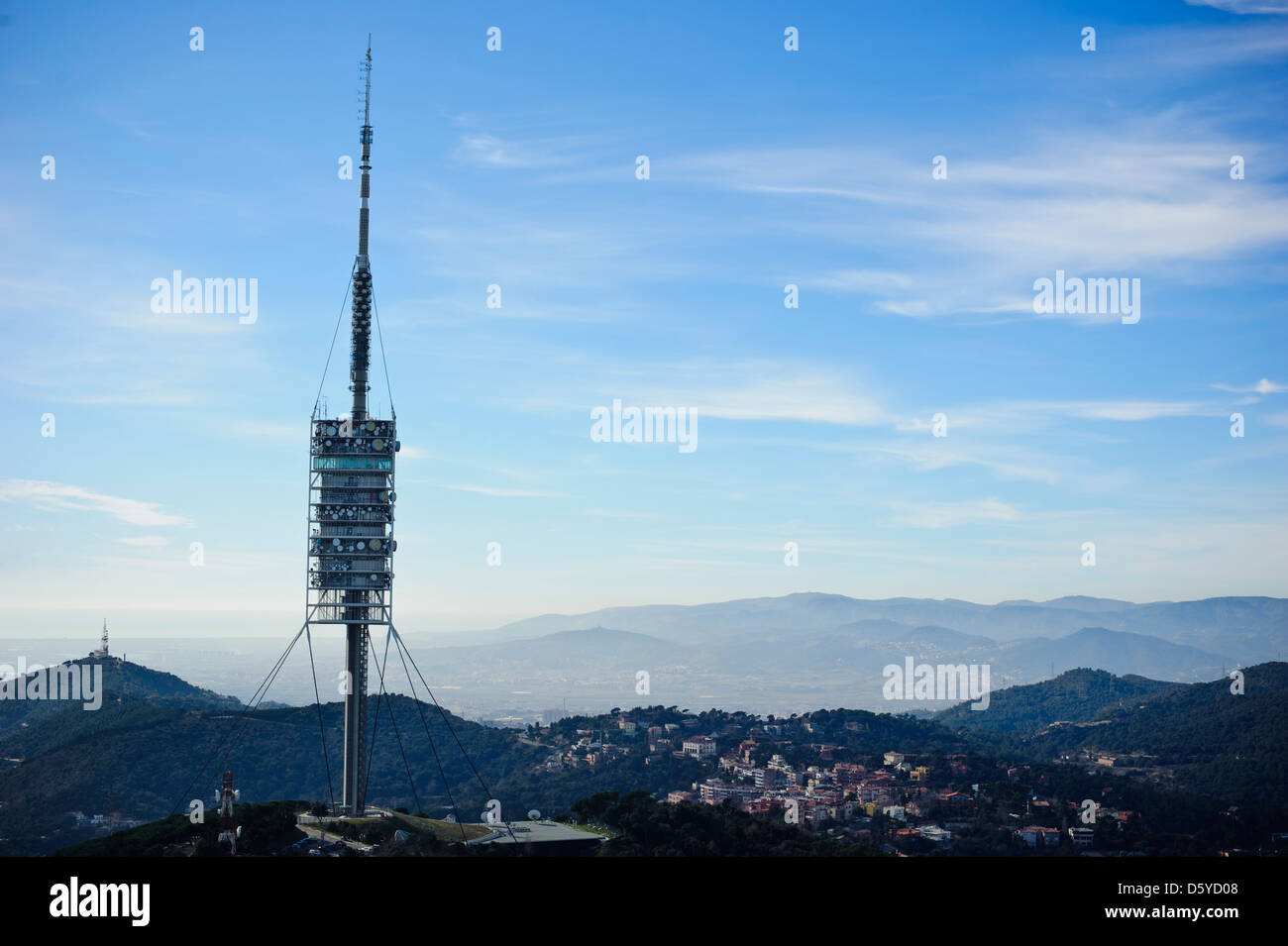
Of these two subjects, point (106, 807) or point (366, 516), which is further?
point (106, 807)
